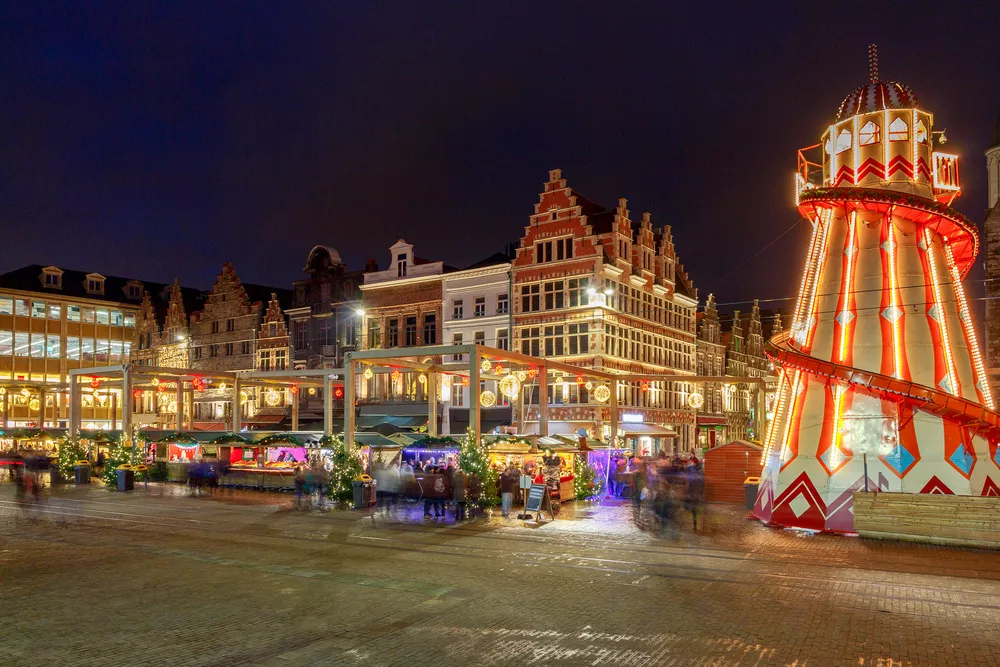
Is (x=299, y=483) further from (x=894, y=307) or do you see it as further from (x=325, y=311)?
(x=325, y=311)

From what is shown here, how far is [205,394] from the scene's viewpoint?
2408 inches

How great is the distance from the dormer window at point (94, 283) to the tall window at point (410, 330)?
3945cm

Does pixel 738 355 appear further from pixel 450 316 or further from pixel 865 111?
pixel 865 111

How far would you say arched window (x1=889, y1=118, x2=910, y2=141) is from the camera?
21062 millimetres

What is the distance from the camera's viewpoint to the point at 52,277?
230ft

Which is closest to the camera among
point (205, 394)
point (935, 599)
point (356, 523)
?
point (935, 599)

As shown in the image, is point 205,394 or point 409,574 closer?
point 409,574

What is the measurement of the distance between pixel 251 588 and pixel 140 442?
23.2 m

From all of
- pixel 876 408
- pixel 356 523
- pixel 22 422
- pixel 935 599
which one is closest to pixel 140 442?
pixel 356 523

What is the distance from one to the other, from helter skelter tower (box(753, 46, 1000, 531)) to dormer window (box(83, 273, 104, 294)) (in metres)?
67.4

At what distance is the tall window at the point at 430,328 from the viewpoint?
156 feet

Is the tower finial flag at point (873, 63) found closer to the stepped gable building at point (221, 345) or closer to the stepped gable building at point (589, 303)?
the stepped gable building at point (589, 303)

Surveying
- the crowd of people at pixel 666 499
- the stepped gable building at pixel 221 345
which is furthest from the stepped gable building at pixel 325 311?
the crowd of people at pixel 666 499

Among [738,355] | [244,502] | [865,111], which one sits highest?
[865,111]
